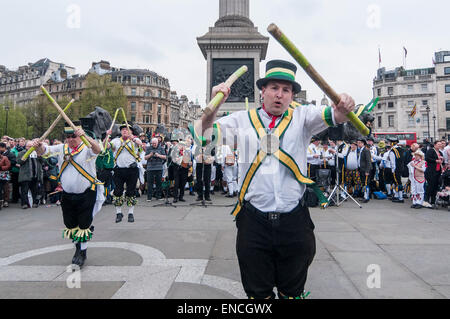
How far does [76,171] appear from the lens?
16.2 feet

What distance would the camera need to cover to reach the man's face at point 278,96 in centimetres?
253

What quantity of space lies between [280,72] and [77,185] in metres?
3.76

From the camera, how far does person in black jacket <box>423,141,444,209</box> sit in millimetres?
10227

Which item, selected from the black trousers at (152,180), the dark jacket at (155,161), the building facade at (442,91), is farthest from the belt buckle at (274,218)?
the building facade at (442,91)

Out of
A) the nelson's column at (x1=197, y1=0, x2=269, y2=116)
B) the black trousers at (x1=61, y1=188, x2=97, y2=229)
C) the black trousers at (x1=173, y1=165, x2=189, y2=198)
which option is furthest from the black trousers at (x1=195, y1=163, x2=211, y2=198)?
the black trousers at (x1=61, y1=188, x2=97, y2=229)

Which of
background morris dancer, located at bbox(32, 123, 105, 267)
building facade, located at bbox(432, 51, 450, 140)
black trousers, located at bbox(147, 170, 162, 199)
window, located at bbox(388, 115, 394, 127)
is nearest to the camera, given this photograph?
background morris dancer, located at bbox(32, 123, 105, 267)

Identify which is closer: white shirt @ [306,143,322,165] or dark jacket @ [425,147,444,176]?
dark jacket @ [425,147,444,176]

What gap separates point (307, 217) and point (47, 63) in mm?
114676

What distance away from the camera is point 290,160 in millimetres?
2523

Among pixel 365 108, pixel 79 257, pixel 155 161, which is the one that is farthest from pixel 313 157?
pixel 365 108

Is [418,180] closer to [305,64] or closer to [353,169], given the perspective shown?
[353,169]

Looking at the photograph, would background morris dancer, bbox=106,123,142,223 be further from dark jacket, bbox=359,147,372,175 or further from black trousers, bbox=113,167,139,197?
dark jacket, bbox=359,147,372,175

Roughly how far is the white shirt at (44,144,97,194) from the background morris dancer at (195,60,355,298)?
3.21 meters
